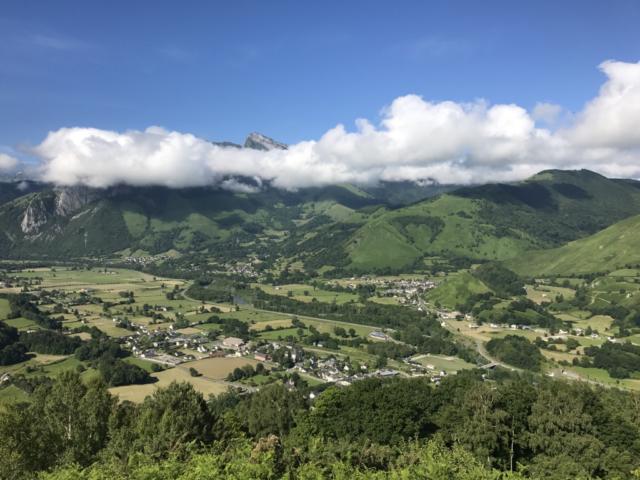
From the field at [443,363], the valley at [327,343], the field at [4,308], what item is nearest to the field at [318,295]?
the valley at [327,343]

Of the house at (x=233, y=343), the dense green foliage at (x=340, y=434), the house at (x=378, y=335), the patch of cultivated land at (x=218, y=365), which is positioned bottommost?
the patch of cultivated land at (x=218, y=365)

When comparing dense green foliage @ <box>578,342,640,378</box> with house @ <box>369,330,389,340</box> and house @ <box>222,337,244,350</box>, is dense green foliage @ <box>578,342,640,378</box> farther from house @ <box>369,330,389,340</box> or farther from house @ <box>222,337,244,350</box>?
house @ <box>222,337,244,350</box>

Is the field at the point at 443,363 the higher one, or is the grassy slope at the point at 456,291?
the grassy slope at the point at 456,291

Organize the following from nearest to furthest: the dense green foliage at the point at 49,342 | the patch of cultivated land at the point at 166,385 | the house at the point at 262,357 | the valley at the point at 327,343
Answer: the valley at the point at 327,343
the patch of cultivated land at the point at 166,385
the house at the point at 262,357
the dense green foliage at the point at 49,342

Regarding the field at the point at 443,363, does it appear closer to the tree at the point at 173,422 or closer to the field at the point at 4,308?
the tree at the point at 173,422

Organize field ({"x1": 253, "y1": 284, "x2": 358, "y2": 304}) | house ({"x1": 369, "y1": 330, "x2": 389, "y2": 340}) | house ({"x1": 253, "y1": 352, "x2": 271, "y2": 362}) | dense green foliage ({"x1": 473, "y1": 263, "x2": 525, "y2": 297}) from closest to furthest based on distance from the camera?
1. house ({"x1": 253, "y1": 352, "x2": 271, "y2": 362})
2. house ({"x1": 369, "y1": 330, "x2": 389, "y2": 340})
3. field ({"x1": 253, "y1": 284, "x2": 358, "y2": 304})
4. dense green foliage ({"x1": 473, "y1": 263, "x2": 525, "y2": 297})

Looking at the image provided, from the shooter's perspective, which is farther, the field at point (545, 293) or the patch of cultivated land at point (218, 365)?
the field at point (545, 293)

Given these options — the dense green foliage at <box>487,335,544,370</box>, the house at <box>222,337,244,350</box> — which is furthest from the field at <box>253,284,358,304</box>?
the dense green foliage at <box>487,335,544,370</box>

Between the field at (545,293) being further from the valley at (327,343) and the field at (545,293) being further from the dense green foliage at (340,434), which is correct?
the dense green foliage at (340,434)

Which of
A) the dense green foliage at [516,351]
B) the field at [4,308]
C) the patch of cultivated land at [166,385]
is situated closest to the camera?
the patch of cultivated land at [166,385]

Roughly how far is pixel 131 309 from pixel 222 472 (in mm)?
146772

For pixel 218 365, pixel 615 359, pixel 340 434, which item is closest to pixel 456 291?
pixel 615 359

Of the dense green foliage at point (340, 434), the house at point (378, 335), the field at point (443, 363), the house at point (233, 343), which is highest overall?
the dense green foliage at point (340, 434)

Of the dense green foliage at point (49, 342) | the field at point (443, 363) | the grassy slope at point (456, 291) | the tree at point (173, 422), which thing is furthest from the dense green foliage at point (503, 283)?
the tree at point (173, 422)
